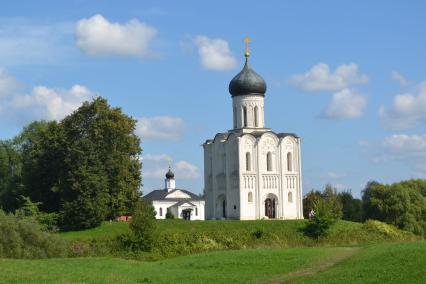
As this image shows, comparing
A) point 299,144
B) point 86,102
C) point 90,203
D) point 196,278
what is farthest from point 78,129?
point 196,278

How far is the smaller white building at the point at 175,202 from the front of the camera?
93.1 m

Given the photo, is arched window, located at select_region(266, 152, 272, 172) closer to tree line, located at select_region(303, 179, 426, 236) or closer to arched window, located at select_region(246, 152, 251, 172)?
arched window, located at select_region(246, 152, 251, 172)

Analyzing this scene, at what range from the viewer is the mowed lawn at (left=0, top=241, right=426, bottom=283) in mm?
23703

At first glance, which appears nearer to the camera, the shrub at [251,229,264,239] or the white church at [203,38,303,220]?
the shrub at [251,229,264,239]

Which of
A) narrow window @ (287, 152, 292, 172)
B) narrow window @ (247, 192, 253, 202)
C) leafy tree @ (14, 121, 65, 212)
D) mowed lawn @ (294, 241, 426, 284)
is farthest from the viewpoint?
narrow window @ (287, 152, 292, 172)

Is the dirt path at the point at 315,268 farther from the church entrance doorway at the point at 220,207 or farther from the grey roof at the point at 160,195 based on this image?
the grey roof at the point at 160,195

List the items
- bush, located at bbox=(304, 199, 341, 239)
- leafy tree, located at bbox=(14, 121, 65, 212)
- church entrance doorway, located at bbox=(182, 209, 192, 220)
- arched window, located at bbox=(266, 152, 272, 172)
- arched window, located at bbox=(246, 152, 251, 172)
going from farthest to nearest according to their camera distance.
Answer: church entrance doorway, located at bbox=(182, 209, 192, 220)
arched window, located at bbox=(266, 152, 272, 172)
arched window, located at bbox=(246, 152, 251, 172)
leafy tree, located at bbox=(14, 121, 65, 212)
bush, located at bbox=(304, 199, 341, 239)

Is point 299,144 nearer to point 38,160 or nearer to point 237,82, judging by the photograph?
point 237,82

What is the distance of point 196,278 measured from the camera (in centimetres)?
2536

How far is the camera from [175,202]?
317 feet

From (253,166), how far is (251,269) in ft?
106

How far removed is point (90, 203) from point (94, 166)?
270cm

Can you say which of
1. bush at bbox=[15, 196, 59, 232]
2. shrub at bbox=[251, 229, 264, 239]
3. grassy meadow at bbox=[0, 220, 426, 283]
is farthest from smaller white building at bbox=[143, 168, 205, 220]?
grassy meadow at bbox=[0, 220, 426, 283]

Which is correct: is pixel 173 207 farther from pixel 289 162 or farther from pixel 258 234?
pixel 258 234
